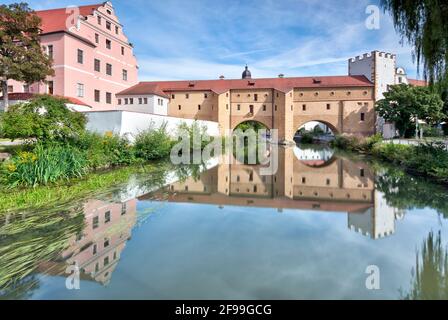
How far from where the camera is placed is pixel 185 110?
124 ft

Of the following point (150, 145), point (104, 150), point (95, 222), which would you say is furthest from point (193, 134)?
point (95, 222)

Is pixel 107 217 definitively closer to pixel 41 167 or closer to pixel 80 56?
pixel 41 167

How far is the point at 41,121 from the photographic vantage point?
10.2m

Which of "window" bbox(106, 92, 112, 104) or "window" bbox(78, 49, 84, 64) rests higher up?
"window" bbox(78, 49, 84, 64)

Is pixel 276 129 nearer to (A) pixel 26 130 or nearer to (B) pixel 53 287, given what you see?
(A) pixel 26 130

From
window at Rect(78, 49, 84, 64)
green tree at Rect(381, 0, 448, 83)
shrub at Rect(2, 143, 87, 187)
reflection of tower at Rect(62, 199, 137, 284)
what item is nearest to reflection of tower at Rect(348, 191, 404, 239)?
green tree at Rect(381, 0, 448, 83)

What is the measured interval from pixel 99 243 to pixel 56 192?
4093mm

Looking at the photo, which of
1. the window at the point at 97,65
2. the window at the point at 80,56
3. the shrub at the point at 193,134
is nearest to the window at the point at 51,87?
the window at the point at 80,56

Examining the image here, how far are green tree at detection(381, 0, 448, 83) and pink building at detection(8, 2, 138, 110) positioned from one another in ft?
75.3

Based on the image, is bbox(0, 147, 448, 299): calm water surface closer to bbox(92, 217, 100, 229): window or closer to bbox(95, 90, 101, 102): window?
bbox(92, 217, 100, 229): window

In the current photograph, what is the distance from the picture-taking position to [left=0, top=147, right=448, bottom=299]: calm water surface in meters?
3.29

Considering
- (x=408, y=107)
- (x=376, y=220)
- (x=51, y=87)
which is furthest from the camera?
(x=408, y=107)

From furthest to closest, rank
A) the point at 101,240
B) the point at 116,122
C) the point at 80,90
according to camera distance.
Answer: the point at 80,90 → the point at 116,122 → the point at 101,240

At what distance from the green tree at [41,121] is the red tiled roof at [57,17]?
51.7 ft
